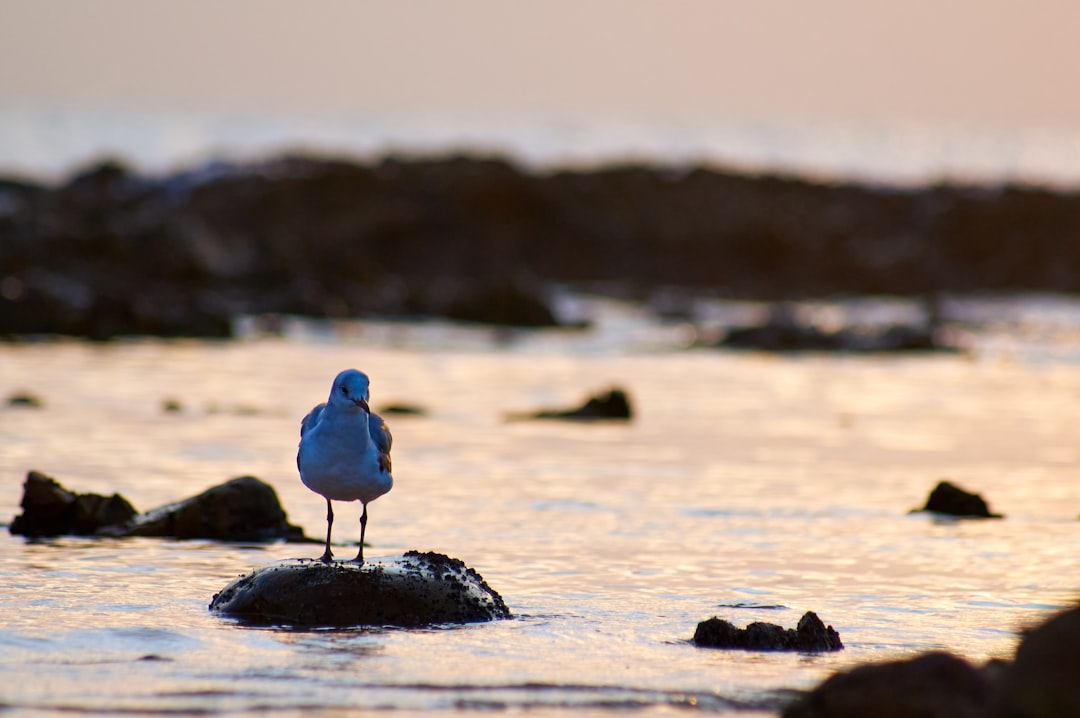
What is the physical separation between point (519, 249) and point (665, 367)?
2253 cm

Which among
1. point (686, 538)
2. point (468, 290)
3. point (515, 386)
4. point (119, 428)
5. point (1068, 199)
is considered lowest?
point (686, 538)

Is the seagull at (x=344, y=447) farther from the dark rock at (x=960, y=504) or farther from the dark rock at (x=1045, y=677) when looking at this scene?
the dark rock at (x=960, y=504)

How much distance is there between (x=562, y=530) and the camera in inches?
512

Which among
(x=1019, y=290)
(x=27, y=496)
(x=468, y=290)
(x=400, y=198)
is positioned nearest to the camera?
(x=27, y=496)

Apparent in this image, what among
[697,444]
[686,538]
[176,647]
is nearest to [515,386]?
[697,444]

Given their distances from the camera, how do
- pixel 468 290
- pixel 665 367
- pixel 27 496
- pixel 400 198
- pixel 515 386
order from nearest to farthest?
pixel 27 496 → pixel 515 386 → pixel 665 367 → pixel 468 290 → pixel 400 198

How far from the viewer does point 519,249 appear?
161ft

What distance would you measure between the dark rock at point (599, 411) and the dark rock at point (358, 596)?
9.48m

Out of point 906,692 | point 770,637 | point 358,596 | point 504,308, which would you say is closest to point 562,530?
point 358,596

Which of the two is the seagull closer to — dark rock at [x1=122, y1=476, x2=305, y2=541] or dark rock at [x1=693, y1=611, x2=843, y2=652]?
dark rock at [x1=693, y1=611, x2=843, y2=652]

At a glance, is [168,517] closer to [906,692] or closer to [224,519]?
[224,519]

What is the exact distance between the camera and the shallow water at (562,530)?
8453 mm

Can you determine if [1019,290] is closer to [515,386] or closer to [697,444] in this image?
[515,386]

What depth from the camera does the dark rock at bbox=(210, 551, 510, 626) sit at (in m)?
9.64
